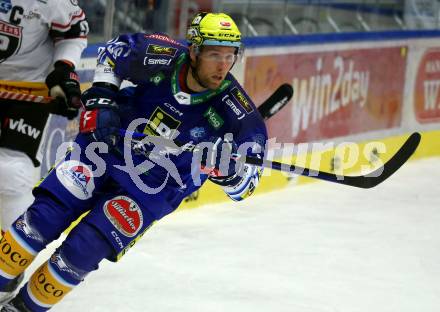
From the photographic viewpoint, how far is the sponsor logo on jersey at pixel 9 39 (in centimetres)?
388

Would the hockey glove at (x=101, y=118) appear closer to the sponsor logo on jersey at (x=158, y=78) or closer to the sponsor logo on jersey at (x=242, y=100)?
the sponsor logo on jersey at (x=158, y=78)

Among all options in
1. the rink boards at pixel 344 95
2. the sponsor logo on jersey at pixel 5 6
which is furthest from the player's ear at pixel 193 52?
the rink boards at pixel 344 95

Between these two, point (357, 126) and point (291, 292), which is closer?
point (291, 292)

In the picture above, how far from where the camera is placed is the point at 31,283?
3322 millimetres

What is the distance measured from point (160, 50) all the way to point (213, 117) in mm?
297

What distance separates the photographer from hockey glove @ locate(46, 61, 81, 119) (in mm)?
3844

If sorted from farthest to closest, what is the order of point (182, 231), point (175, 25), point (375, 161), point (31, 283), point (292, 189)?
point (375, 161)
point (292, 189)
point (175, 25)
point (182, 231)
point (31, 283)

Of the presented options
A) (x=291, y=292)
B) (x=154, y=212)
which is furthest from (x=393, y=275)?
(x=154, y=212)

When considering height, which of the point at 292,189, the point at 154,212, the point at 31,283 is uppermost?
the point at 154,212

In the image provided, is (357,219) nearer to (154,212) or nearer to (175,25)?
(175,25)

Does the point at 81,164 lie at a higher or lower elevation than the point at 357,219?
higher

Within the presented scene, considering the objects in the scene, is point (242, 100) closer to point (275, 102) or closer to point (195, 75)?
point (195, 75)

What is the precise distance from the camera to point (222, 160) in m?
3.33

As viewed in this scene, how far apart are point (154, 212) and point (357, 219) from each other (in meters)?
2.67
